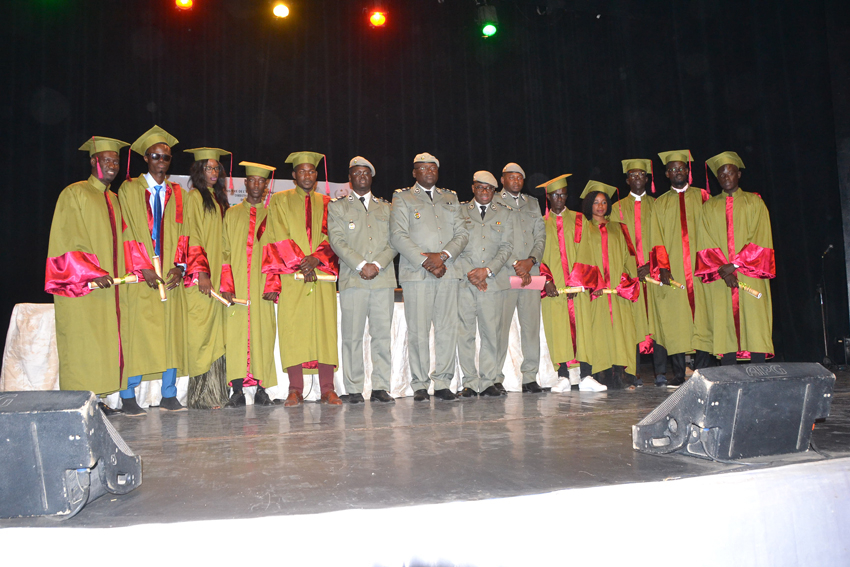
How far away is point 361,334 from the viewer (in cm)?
461

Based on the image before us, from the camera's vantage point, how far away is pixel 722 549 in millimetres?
1832

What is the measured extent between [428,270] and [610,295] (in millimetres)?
1792

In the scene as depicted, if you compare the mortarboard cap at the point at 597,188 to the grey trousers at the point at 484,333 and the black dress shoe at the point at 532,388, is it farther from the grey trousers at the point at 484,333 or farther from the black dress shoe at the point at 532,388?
the black dress shoe at the point at 532,388

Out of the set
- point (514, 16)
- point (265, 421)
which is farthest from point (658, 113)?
point (265, 421)

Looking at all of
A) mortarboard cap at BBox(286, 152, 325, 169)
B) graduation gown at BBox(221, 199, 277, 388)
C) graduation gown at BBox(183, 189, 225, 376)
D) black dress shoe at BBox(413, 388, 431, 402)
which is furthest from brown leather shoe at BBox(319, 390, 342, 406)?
mortarboard cap at BBox(286, 152, 325, 169)

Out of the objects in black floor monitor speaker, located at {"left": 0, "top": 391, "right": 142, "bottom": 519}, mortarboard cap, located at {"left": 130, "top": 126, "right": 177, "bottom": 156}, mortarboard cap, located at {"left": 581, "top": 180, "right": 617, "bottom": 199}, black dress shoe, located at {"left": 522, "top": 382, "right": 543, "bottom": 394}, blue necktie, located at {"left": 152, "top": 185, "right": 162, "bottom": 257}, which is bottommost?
black dress shoe, located at {"left": 522, "top": 382, "right": 543, "bottom": 394}

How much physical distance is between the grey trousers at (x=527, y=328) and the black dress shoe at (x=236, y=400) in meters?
2.18

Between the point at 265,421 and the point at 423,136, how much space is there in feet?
16.5

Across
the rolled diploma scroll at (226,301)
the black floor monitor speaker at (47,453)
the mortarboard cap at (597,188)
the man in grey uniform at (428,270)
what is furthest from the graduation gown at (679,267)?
the black floor monitor speaker at (47,453)

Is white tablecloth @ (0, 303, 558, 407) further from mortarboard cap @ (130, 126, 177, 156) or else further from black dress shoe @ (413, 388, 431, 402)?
mortarboard cap @ (130, 126, 177, 156)

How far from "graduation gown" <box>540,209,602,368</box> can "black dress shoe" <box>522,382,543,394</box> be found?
298 mm

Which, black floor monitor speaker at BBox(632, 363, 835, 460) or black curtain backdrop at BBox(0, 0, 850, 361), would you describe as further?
black curtain backdrop at BBox(0, 0, 850, 361)

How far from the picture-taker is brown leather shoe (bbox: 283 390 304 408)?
14.5 feet

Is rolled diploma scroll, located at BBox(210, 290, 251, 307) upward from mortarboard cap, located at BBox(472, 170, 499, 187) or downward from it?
downward
